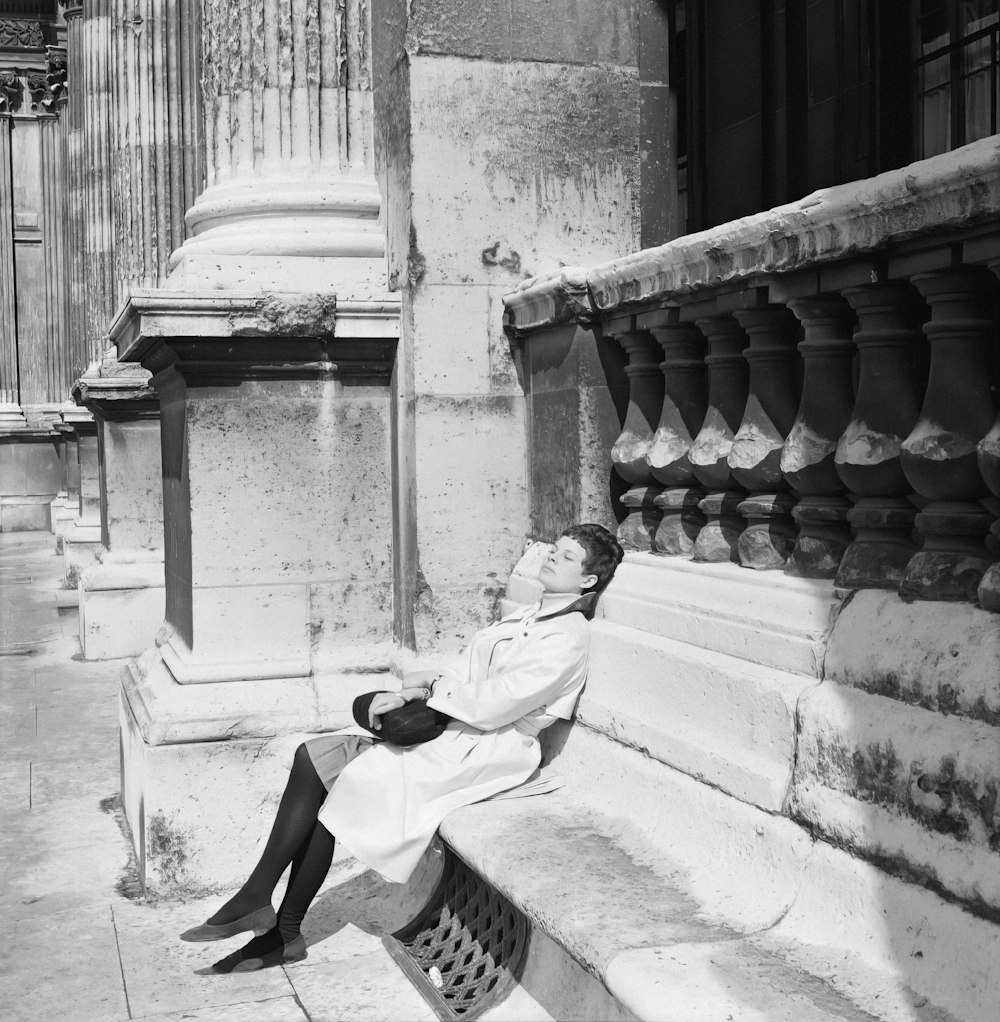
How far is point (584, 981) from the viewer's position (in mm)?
2963

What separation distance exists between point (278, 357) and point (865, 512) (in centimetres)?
254

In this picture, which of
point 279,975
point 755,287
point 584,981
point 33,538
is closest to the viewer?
point 584,981

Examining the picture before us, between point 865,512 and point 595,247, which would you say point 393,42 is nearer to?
point 595,247

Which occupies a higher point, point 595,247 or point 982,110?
point 982,110

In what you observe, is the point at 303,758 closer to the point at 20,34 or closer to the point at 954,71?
the point at 954,71

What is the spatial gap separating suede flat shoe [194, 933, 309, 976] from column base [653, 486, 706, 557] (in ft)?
5.16

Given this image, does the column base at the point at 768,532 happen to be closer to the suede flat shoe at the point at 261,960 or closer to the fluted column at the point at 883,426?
the fluted column at the point at 883,426

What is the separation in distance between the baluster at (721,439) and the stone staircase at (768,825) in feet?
0.42

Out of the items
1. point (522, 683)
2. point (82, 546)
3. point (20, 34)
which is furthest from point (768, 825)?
point (20, 34)

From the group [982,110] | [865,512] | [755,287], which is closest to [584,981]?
[865,512]

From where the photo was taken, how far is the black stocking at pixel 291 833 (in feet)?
13.0

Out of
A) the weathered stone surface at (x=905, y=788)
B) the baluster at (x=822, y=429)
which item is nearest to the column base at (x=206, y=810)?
the baluster at (x=822, y=429)

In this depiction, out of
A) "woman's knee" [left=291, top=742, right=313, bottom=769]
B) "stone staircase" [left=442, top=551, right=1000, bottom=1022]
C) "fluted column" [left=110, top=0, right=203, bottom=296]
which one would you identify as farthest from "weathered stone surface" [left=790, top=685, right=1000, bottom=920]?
"fluted column" [left=110, top=0, right=203, bottom=296]

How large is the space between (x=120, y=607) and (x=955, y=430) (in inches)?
317
